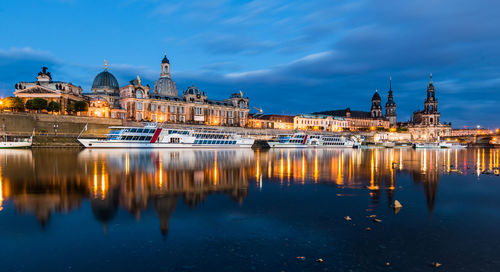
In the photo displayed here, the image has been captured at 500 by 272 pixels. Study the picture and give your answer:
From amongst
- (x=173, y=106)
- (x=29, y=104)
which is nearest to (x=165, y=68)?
(x=173, y=106)

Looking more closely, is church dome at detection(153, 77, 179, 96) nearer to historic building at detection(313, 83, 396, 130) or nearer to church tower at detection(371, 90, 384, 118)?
historic building at detection(313, 83, 396, 130)

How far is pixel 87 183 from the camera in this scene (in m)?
19.4

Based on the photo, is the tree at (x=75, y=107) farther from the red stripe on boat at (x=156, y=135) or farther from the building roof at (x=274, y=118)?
the building roof at (x=274, y=118)

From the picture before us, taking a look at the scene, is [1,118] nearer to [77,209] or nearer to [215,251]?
[77,209]

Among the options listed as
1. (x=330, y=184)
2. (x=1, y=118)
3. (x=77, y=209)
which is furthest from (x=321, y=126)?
(x=77, y=209)

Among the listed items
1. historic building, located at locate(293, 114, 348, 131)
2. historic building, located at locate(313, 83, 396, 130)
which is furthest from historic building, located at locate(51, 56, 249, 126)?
historic building, located at locate(313, 83, 396, 130)

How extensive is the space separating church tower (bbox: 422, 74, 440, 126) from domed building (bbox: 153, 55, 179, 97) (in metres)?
136

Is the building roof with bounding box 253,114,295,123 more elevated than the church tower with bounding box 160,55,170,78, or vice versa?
the church tower with bounding box 160,55,170,78

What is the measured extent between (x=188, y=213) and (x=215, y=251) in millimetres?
4084

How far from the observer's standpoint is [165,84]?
124438mm

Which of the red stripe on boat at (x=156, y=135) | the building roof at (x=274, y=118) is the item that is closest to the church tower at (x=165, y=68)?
the building roof at (x=274, y=118)

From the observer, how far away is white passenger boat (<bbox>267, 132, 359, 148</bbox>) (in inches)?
3401

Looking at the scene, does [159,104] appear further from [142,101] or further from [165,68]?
[165,68]

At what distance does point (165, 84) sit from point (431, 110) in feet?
468
